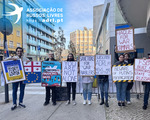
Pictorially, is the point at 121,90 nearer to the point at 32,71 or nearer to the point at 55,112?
the point at 55,112

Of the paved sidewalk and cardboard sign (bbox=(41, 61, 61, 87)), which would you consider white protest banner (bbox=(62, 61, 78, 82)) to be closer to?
cardboard sign (bbox=(41, 61, 61, 87))

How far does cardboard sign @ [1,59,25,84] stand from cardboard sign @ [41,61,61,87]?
30.5 inches

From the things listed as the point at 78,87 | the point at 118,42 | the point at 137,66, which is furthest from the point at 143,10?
the point at 78,87

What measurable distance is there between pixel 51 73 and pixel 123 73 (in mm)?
2664

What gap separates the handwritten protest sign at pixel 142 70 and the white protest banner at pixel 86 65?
1509mm

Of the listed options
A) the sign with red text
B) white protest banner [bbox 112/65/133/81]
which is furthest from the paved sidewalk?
the sign with red text

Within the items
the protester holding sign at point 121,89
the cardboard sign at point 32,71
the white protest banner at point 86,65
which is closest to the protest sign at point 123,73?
the protester holding sign at point 121,89

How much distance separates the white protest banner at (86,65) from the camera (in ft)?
14.9

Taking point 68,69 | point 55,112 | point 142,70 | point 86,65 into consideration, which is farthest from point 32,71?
point 142,70

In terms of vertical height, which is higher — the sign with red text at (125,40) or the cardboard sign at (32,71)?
the sign with red text at (125,40)

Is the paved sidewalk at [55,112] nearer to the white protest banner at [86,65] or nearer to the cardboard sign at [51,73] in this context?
the cardboard sign at [51,73]

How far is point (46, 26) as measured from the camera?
5725cm

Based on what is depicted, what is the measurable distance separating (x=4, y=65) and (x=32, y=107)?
6.08 feet

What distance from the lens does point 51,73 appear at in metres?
4.62
